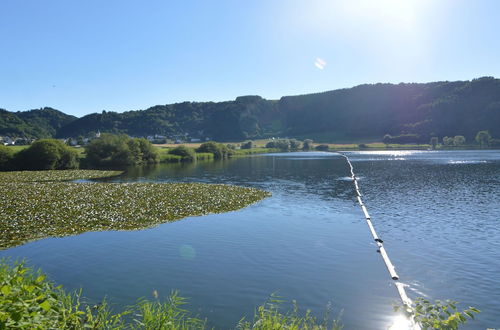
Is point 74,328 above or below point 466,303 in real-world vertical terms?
above

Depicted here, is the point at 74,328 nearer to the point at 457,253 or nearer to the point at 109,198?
the point at 457,253

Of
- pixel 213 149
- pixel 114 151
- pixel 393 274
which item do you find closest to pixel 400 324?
pixel 393 274

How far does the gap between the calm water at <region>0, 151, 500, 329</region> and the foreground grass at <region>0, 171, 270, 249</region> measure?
2.27 m

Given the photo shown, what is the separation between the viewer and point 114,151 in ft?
419

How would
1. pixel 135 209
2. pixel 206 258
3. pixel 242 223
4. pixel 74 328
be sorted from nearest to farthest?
1. pixel 74 328
2. pixel 206 258
3. pixel 242 223
4. pixel 135 209

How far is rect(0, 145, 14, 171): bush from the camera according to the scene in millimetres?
99125

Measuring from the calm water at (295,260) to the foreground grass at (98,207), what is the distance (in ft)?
7.46

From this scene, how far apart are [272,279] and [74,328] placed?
36.7 ft

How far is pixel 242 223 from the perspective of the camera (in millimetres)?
33281

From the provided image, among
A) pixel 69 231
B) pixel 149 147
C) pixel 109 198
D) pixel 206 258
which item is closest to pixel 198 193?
pixel 109 198

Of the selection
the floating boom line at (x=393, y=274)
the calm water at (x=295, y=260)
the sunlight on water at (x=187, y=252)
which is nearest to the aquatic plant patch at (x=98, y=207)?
the calm water at (x=295, y=260)

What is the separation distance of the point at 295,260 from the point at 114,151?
118 metres

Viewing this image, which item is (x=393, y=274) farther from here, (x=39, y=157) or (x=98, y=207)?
(x=39, y=157)

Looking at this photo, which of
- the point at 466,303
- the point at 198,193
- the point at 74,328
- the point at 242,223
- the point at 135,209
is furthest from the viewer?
the point at 198,193
